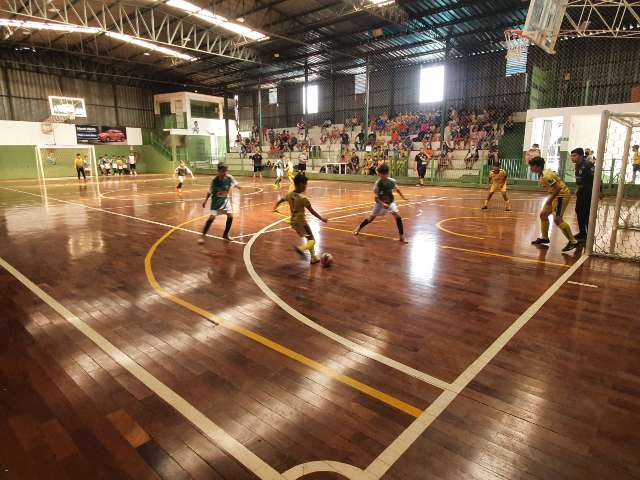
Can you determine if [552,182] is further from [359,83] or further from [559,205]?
[359,83]

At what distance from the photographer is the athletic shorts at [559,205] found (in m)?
7.98

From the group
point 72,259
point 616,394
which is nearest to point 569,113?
point 616,394

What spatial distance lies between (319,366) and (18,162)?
1397 inches

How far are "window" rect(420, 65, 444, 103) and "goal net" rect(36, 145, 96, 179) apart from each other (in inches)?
1018

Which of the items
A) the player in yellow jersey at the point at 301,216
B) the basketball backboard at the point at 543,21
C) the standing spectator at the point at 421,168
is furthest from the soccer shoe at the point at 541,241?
the standing spectator at the point at 421,168

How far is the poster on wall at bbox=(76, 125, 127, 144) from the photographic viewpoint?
32.7 metres

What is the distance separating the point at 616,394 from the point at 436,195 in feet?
49.4

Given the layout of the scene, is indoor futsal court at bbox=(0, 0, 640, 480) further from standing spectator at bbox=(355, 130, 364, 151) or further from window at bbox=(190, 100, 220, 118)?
window at bbox=(190, 100, 220, 118)

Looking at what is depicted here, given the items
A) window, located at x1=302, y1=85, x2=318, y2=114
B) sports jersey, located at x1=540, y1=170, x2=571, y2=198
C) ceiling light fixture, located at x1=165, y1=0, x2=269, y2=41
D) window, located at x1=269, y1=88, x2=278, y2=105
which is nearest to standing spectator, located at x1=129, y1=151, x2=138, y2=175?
window, located at x1=269, y1=88, x2=278, y2=105

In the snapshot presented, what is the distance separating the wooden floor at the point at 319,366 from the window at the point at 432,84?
24.0 m

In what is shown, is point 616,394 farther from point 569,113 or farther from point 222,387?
point 569,113

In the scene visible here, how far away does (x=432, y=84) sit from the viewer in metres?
29.0

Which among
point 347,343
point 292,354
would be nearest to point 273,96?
point 347,343

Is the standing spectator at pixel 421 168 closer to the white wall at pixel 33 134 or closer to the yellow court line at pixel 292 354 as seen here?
the yellow court line at pixel 292 354
